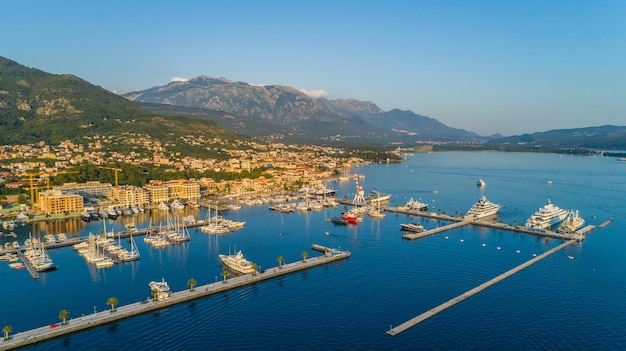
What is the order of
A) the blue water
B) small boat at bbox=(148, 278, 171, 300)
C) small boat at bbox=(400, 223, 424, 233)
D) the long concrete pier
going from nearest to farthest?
1. the blue water
2. the long concrete pier
3. small boat at bbox=(148, 278, 171, 300)
4. small boat at bbox=(400, 223, 424, 233)

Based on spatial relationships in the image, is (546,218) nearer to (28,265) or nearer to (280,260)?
(280,260)

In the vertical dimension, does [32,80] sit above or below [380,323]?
above

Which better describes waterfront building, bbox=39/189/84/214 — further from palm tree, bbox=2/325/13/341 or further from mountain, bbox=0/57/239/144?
mountain, bbox=0/57/239/144

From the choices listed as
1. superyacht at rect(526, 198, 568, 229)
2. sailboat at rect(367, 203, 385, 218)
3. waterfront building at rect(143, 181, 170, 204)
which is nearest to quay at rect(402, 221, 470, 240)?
superyacht at rect(526, 198, 568, 229)

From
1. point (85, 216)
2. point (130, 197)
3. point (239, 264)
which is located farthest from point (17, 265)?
point (130, 197)

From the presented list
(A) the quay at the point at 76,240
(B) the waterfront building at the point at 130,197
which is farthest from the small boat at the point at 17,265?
(B) the waterfront building at the point at 130,197

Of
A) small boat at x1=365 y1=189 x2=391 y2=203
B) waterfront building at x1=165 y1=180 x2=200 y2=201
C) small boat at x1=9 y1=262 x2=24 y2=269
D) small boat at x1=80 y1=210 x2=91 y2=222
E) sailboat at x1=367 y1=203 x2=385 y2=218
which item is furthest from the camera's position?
waterfront building at x1=165 y1=180 x2=200 y2=201

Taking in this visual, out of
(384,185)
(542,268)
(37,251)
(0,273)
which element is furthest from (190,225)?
(384,185)

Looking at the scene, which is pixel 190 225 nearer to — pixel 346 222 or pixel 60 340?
pixel 346 222

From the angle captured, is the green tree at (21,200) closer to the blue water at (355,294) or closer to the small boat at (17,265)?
the blue water at (355,294)
